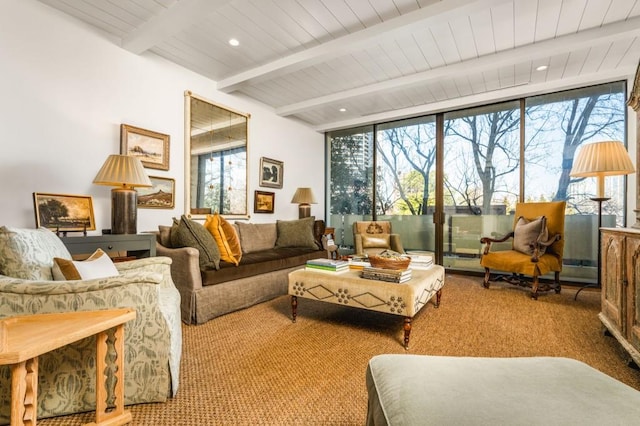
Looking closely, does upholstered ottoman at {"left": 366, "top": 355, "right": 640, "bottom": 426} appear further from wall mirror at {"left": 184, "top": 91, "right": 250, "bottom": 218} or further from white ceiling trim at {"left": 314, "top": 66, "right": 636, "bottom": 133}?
white ceiling trim at {"left": 314, "top": 66, "right": 636, "bottom": 133}

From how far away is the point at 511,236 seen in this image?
4.06 metres

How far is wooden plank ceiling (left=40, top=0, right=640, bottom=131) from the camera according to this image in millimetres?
2539

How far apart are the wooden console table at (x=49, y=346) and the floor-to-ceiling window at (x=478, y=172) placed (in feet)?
14.9

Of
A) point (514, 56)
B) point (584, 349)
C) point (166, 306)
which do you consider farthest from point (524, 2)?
point (166, 306)

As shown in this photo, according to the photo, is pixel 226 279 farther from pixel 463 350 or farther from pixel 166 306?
pixel 463 350

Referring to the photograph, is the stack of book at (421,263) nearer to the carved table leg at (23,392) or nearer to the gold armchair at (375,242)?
the gold armchair at (375,242)

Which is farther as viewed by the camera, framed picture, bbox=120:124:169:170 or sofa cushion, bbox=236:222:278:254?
sofa cushion, bbox=236:222:278:254

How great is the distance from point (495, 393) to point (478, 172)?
4.48m

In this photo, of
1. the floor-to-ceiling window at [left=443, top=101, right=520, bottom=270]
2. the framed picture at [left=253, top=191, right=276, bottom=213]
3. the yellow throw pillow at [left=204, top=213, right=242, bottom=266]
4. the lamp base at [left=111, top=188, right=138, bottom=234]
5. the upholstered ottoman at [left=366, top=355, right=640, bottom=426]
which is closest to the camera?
the upholstered ottoman at [left=366, top=355, right=640, bottom=426]

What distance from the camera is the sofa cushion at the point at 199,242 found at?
8.91ft

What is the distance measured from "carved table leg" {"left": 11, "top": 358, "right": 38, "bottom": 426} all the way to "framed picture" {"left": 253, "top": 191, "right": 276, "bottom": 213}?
3.63 m

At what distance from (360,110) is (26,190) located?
14.1 ft

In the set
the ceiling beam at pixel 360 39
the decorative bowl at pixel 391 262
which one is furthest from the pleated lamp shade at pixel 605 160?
the decorative bowl at pixel 391 262

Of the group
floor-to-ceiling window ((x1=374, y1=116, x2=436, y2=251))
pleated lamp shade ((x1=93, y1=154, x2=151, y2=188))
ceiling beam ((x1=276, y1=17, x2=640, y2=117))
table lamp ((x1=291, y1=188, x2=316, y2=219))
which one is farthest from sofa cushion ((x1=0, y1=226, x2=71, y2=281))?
floor-to-ceiling window ((x1=374, y1=116, x2=436, y2=251))
